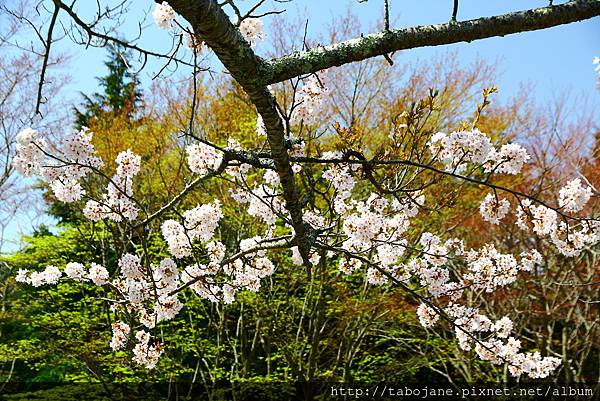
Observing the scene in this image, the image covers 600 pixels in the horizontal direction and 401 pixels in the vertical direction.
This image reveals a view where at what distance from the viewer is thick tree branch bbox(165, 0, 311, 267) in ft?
3.20

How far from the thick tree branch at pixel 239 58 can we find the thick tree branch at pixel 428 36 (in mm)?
40

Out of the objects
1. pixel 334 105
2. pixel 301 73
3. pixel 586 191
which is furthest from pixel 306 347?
pixel 301 73

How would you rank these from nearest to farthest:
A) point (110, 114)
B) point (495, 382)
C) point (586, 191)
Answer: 1. point (586, 191)
2. point (495, 382)
3. point (110, 114)

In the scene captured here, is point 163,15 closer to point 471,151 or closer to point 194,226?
point 194,226

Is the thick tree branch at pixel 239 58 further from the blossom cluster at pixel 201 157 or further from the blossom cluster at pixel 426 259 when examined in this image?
the blossom cluster at pixel 426 259

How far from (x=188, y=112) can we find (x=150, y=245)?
1784 millimetres

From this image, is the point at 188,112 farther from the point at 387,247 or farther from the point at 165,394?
the point at 387,247

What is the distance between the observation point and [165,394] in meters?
6.61

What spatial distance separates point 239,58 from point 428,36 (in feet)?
1.39

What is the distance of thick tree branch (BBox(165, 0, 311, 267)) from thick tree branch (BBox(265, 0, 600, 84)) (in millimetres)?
40

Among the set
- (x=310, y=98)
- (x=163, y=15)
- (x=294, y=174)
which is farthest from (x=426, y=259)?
(x=163, y=15)

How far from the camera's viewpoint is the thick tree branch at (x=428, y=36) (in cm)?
123

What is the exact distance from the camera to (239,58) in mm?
1129

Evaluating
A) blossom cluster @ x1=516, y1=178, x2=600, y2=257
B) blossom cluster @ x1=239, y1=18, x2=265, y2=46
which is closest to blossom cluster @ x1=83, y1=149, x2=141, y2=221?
blossom cluster @ x1=239, y1=18, x2=265, y2=46
